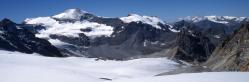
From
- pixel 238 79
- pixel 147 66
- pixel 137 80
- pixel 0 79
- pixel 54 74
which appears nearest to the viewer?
pixel 238 79

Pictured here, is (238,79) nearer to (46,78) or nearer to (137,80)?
(137,80)

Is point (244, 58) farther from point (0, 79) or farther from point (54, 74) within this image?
point (0, 79)

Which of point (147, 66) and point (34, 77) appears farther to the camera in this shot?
point (147, 66)

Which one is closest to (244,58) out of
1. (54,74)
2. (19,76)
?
(54,74)

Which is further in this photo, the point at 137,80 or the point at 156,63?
the point at 156,63

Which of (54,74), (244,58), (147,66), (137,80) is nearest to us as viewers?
(137,80)

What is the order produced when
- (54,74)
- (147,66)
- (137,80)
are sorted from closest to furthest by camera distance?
(137,80)
(54,74)
(147,66)

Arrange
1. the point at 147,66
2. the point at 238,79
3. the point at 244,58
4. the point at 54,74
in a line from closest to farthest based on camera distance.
Result: the point at 238,79
the point at 54,74
the point at 244,58
the point at 147,66

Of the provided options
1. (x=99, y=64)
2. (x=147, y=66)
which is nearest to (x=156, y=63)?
(x=147, y=66)
